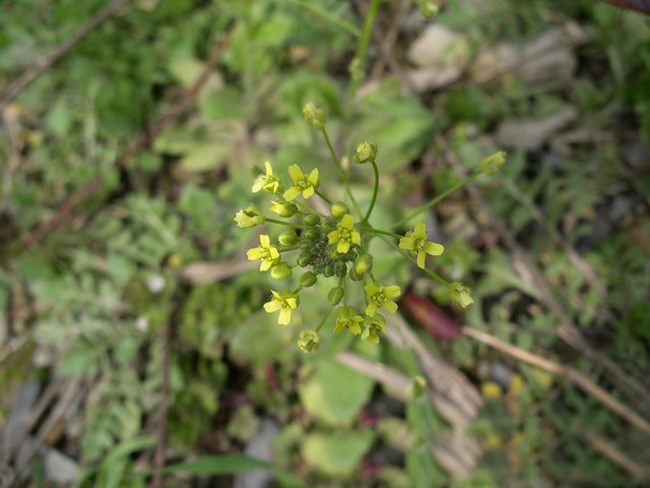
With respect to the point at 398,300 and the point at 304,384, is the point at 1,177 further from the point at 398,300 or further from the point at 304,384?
the point at 398,300

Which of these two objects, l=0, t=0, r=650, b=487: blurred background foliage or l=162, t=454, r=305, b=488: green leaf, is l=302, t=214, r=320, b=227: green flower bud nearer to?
l=0, t=0, r=650, b=487: blurred background foliage

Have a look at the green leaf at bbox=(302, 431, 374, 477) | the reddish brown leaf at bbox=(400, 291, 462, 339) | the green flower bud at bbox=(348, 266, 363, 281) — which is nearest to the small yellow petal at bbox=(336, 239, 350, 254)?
the green flower bud at bbox=(348, 266, 363, 281)

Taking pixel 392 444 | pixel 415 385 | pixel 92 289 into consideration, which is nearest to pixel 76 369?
pixel 92 289

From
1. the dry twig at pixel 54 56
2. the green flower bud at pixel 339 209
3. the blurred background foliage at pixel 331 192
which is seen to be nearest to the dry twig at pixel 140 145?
the blurred background foliage at pixel 331 192

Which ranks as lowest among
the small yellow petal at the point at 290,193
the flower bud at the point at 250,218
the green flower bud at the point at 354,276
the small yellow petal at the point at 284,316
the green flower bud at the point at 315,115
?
the small yellow petal at the point at 284,316

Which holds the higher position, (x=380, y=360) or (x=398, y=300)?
(x=398, y=300)

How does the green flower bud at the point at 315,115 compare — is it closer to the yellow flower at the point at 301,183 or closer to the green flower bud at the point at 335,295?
the yellow flower at the point at 301,183

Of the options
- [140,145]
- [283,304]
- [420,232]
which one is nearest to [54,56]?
[140,145]
